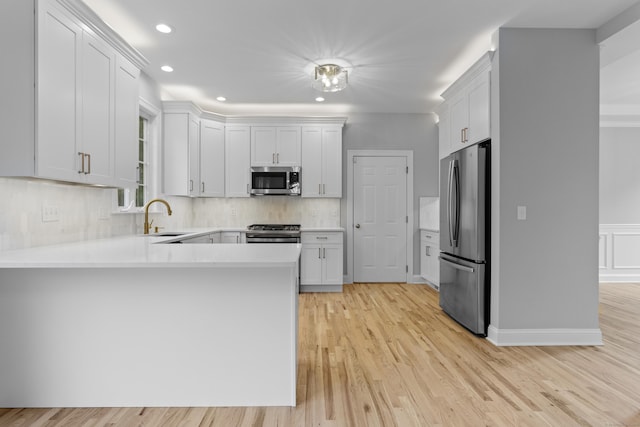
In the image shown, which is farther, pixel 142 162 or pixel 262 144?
pixel 262 144

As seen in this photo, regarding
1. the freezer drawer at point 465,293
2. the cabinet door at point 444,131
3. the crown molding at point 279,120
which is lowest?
the freezer drawer at point 465,293

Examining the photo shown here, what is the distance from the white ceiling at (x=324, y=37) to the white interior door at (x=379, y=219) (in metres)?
1.25

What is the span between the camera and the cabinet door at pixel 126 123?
2.64 metres

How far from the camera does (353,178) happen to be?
547cm

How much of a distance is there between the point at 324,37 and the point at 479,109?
1567 mm

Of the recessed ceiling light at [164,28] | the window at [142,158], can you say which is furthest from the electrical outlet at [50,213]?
the recessed ceiling light at [164,28]

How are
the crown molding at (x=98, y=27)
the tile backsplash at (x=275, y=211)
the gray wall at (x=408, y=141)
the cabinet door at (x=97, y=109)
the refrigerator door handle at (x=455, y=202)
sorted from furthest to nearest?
the gray wall at (x=408, y=141) → the tile backsplash at (x=275, y=211) → the refrigerator door handle at (x=455, y=202) → the cabinet door at (x=97, y=109) → the crown molding at (x=98, y=27)

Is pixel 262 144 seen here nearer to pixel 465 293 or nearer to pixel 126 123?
pixel 126 123

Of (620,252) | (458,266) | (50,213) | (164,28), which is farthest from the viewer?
(620,252)

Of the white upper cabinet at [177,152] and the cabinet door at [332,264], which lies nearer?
the white upper cabinet at [177,152]

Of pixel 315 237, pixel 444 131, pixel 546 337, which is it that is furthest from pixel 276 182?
pixel 546 337

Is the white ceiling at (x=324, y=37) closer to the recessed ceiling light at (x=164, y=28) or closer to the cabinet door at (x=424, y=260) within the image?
the recessed ceiling light at (x=164, y=28)

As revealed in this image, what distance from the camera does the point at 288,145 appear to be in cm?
516

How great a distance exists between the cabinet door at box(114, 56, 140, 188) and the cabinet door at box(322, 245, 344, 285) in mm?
2697
